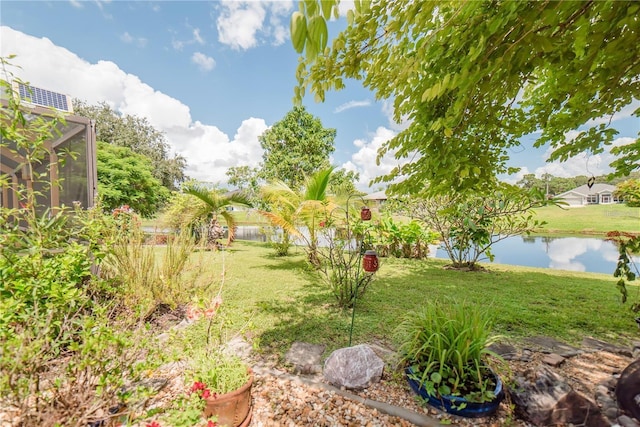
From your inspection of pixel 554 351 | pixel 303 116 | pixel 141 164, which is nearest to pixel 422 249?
pixel 554 351

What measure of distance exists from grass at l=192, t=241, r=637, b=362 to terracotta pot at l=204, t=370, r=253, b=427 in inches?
14.5

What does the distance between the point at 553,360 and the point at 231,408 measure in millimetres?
2694

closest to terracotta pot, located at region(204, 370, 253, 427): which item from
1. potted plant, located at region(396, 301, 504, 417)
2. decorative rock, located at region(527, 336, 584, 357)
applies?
potted plant, located at region(396, 301, 504, 417)

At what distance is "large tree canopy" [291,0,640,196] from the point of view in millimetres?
1349

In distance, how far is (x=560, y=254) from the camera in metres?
10.4

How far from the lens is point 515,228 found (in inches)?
236

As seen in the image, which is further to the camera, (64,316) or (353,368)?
(353,368)

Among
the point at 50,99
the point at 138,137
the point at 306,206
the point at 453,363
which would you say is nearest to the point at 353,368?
the point at 453,363

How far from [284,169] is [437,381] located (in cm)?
1286

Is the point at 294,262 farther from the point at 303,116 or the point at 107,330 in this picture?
the point at 303,116

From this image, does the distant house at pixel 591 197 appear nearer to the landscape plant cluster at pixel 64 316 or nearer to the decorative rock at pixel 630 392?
the decorative rock at pixel 630 392

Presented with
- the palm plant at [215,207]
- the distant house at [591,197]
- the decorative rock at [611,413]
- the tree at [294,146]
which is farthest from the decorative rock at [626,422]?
→ the distant house at [591,197]

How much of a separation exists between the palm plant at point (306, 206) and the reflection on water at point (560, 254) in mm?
4063

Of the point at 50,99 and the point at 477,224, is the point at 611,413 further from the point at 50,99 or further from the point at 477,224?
the point at 50,99
